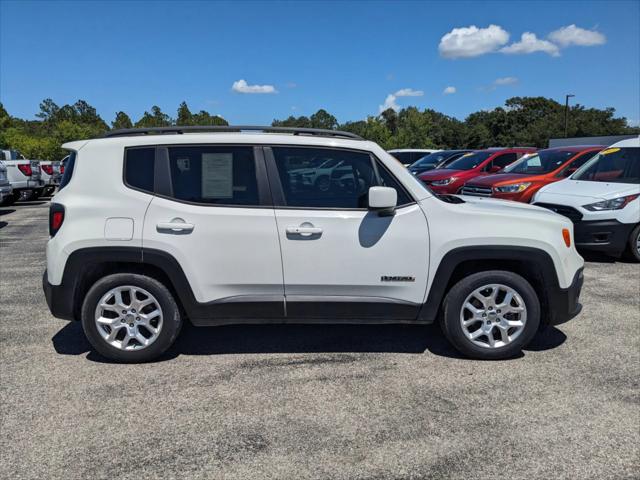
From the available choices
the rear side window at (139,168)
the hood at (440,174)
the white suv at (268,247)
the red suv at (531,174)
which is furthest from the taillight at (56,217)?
the hood at (440,174)

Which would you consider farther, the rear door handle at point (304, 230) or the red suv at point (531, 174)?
the red suv at point (531, 174)

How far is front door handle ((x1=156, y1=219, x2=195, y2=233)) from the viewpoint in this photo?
3982 millimetres

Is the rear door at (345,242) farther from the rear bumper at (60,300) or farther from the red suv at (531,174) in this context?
the red suv at (531,174)

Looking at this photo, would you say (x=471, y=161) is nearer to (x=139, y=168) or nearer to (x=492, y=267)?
(x=492, y=267)

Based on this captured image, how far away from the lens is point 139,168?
4102 millimetres

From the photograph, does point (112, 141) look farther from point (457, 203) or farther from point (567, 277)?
point (567, 277)

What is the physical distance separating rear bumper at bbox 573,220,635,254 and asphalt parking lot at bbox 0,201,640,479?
2712 millimetres

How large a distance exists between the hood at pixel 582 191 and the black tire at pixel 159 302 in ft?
20.4

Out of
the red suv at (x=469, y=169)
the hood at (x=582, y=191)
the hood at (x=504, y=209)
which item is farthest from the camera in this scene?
the red suv at (x=469, y=169)

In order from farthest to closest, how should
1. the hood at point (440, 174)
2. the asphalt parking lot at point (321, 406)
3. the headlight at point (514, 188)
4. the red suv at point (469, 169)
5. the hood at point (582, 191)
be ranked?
the hood at point (440, 174) < the red suv at point (469, 169) < the headlight at point (514, 188) < the hood at point (582, 191) < the asphalt parking lot at point (321, 406)

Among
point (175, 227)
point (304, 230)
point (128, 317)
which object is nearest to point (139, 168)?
point (175, 227)

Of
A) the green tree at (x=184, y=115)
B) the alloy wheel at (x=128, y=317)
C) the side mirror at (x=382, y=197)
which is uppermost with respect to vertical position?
the green tree at (x=184, y=115)

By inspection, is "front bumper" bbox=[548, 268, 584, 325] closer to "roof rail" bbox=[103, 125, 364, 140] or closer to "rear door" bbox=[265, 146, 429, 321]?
"rear door" bbox=[265, 146, 429, 321]

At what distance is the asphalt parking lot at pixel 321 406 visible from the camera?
9.48 feet
